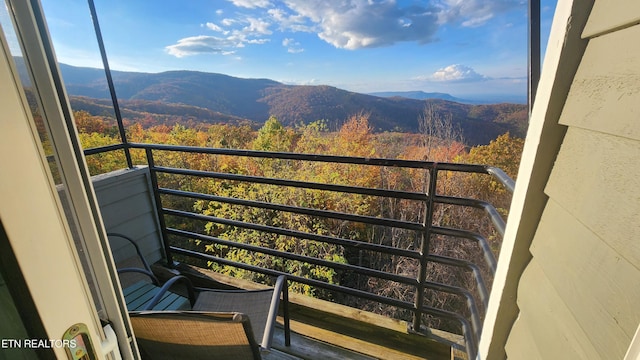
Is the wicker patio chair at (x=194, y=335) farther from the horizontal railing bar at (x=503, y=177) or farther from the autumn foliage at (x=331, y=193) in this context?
the autumn foliage at (x=331, y=193)

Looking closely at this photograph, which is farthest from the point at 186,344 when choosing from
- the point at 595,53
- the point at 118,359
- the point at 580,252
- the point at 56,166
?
the point at 595,53

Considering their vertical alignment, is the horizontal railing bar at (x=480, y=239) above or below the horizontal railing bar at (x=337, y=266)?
above

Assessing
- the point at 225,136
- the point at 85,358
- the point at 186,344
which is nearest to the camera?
the point at 85,358

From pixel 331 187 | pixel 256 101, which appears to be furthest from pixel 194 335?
pixel 256 101

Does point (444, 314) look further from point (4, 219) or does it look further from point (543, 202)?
point (4, 219)

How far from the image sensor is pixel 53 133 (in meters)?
0.41

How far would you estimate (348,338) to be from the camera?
1800mm

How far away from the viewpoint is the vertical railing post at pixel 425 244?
1.37m

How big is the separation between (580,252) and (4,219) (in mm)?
859

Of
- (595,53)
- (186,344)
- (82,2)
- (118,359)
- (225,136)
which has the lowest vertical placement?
(225,136)

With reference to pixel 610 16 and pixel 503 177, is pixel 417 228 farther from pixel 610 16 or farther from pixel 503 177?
pixel 610 16

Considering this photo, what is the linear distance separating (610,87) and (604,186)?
0.52 feet

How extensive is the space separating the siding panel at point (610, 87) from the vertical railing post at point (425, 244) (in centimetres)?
82

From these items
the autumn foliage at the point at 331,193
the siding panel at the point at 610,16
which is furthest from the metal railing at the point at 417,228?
the autumn foliage at the point at 331,193
